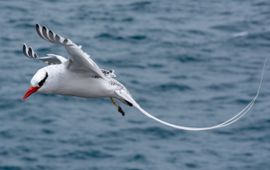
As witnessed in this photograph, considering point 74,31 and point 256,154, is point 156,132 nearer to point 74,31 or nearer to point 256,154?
point 256,154

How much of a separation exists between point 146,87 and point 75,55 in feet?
56.1

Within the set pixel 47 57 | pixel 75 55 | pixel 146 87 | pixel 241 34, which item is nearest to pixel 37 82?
pixel 75 55

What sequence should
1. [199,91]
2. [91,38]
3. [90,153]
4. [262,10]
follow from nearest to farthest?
[90,153] < [199,91] < [91,38] < [262,10]

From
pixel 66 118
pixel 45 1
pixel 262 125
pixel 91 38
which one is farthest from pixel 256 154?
pixel 45 1

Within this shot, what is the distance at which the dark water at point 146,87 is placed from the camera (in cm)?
3044

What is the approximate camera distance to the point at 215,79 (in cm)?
3488

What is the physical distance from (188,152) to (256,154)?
80.6 inches

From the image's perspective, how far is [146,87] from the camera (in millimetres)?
33438

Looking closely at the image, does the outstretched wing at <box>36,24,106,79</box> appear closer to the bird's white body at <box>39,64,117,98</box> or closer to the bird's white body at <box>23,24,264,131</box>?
the bird's white body at <box>23,24,264,131</box>

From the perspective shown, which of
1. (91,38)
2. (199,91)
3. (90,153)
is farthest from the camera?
(91,38)

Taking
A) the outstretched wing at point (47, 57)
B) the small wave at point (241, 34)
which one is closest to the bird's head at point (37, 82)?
the outstretched wing at point (47, 57)

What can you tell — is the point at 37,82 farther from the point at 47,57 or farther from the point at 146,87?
the point at 146,87

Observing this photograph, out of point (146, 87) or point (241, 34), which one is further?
point (241, 34)

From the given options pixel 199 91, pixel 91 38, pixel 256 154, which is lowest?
pixel 256 154
